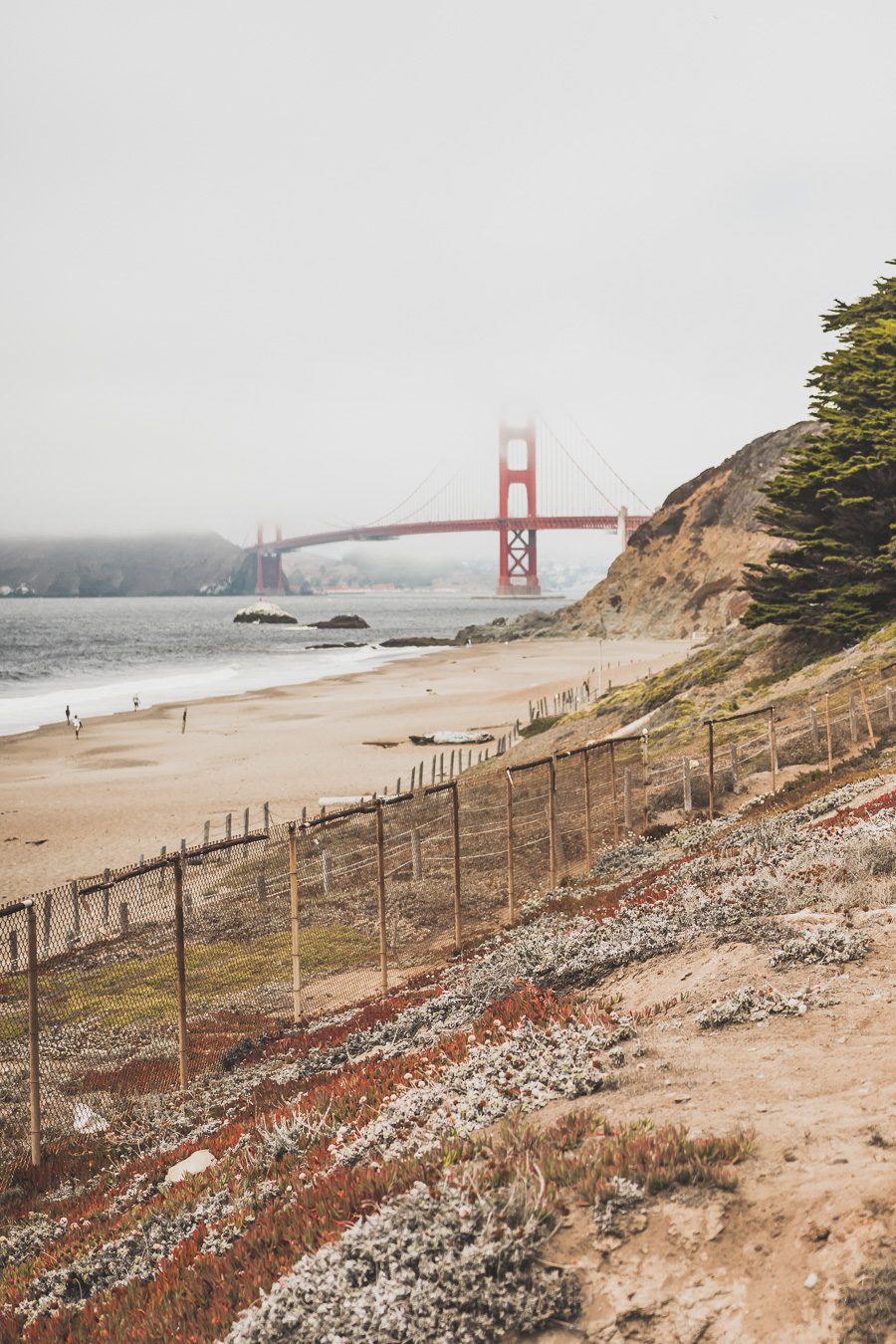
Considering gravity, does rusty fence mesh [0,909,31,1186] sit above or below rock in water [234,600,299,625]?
below

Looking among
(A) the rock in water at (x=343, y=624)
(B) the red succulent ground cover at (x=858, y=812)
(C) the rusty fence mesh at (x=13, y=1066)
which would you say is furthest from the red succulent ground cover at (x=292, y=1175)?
(A) the rock in water at (x=343, y=624)

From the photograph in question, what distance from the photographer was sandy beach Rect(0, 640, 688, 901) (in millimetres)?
28469

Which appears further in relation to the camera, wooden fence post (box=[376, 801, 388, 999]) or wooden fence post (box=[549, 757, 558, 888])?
wooden fence post (box=[549, 757, 558, 888])

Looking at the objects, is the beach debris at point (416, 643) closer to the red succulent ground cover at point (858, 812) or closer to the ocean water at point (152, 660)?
the ocean water at point (152, 660)

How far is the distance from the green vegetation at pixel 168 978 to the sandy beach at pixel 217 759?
339 inches

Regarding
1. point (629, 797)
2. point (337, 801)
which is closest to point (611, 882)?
point (629, 797)

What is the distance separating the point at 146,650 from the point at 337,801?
95033 millimetres

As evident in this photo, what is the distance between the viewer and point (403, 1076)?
26.4 feet

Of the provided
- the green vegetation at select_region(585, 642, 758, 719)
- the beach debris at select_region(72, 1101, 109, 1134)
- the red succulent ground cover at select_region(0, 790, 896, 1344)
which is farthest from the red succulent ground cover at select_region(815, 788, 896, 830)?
the green vegetation at select_region(585, 642, 758, 719)

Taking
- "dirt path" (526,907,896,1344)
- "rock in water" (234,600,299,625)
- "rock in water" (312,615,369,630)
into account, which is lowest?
"dirt path" (526,907,896,1344)

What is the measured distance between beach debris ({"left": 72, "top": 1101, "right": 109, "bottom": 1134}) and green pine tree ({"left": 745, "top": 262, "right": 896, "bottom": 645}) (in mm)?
25919

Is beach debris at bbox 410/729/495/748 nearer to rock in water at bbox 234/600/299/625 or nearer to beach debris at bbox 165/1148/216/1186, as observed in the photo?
beach debris at bbox 165/1148/216/1186

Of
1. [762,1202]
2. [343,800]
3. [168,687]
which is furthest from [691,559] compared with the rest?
[762,1202]

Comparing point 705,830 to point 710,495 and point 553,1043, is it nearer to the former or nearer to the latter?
point 553,1043
